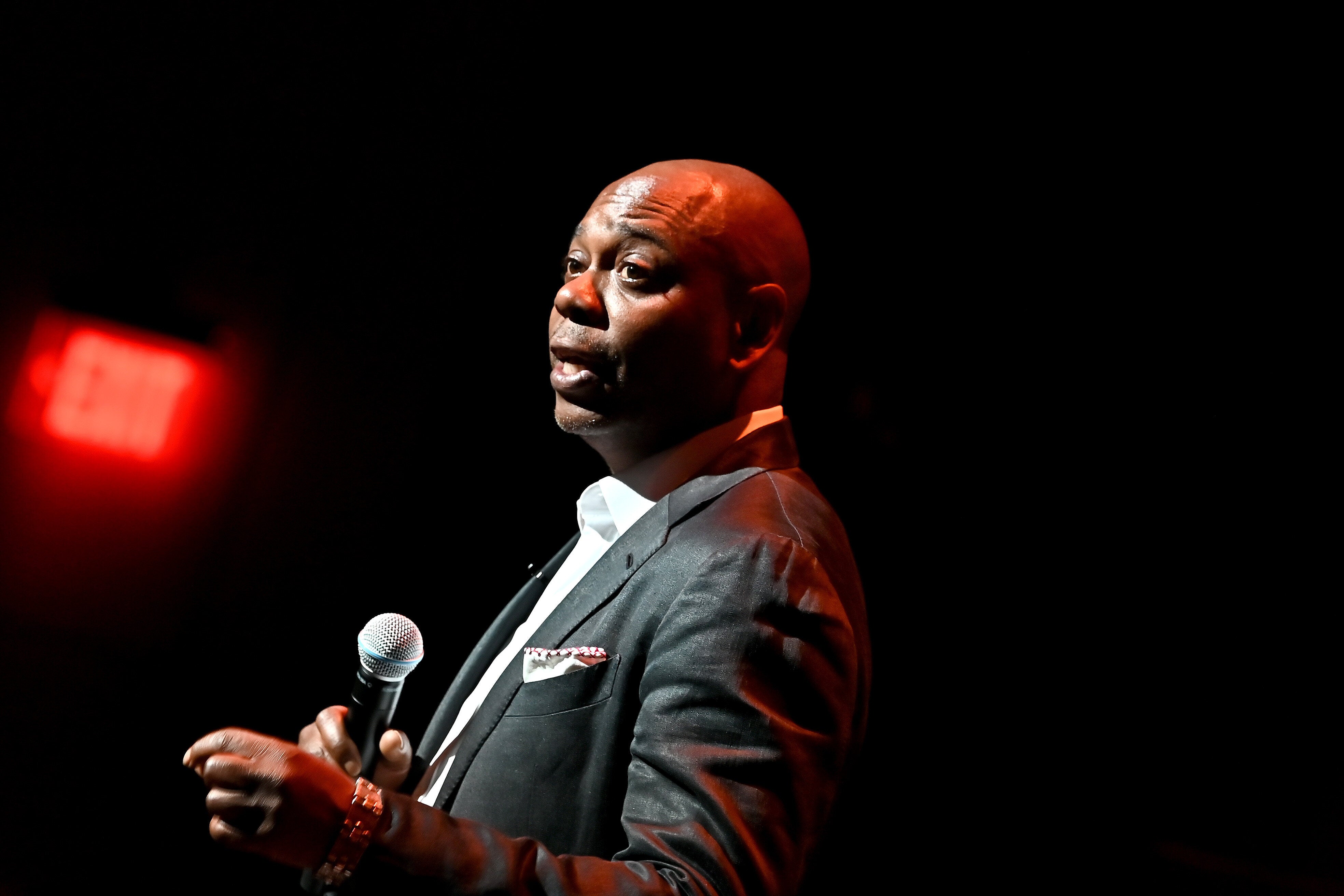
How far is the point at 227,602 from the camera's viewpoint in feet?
10.5

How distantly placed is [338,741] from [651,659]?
0.48 metres

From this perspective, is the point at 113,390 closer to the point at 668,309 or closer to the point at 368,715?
the point at 368,715

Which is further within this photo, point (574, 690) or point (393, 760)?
point (393, 760)

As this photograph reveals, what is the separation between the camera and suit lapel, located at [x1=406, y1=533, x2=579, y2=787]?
1505 millimetres

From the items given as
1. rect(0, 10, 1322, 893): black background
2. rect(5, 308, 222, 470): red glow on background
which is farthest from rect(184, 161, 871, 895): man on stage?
rect(5, 308, 222, 470): red glow on background

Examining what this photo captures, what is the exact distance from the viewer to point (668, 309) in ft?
4.79

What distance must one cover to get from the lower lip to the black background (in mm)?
1248

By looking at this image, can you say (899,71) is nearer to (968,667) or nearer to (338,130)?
(968,667)

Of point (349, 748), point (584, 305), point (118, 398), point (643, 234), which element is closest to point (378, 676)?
point (349, 748)

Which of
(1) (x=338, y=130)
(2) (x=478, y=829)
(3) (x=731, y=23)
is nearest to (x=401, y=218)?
(1) (x=338, y=130)

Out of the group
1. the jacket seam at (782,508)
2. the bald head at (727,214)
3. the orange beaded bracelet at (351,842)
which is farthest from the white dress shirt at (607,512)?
the orange beaded bracelet at (351,842)

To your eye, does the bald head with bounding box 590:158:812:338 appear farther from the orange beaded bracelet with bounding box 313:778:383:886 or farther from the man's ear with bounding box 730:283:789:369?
the orange beaded bracelet with bounding box 313:778:383:886

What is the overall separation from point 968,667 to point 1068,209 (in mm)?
1094

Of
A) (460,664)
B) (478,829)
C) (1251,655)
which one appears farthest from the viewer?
(460,664)
